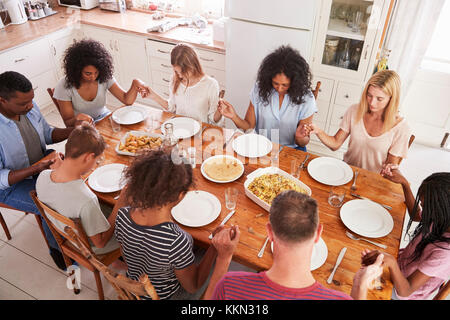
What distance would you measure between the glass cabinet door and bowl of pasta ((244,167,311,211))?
1590 millimetres

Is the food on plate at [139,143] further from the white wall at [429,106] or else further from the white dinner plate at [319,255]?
the white wall at [429,106]

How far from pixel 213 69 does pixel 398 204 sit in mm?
2390

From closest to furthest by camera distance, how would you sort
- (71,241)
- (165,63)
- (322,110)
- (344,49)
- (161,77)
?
(71,241) < (344,49) < (322,110) < (165,63) < (161,77)

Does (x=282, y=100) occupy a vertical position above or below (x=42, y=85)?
above

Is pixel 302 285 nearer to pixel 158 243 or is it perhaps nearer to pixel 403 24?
pixel 158 243

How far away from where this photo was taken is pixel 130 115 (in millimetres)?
2527

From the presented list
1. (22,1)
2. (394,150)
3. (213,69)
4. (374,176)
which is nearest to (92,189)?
(374,176)

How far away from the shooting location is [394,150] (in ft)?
7.07

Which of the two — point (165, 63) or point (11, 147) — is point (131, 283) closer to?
point (11, 147)

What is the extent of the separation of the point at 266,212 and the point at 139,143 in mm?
947

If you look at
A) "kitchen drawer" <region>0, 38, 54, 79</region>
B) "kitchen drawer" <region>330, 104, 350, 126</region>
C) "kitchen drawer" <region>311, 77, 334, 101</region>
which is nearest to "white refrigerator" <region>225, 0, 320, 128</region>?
"kitchen drawer" <region>311, 77, 334, 101</region>

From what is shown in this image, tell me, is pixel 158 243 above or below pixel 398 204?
above

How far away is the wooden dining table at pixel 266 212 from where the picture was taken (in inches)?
60.2

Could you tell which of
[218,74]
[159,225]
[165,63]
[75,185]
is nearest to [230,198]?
[159,225]
